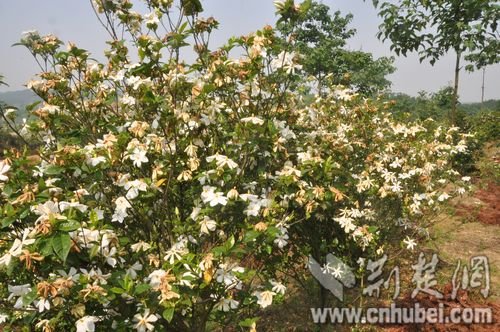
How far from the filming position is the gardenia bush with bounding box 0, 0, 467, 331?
1.73m

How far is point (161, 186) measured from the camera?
2.48 m

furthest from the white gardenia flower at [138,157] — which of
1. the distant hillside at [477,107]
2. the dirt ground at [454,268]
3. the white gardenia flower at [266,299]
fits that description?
the distant hillside at [477,107]

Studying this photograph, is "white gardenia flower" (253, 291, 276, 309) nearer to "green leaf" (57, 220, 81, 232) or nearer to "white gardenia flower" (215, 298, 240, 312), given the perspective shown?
"white gardenia flower" (215, 298, 240, 312)

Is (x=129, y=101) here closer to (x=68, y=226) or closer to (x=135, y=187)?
(x=135, y=187)

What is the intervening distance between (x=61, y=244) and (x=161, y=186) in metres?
1.03

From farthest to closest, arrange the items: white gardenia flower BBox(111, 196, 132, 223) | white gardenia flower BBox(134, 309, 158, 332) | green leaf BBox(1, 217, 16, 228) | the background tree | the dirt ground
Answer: the background tree < the dirt ground < white gardenia flower BBox(111, 196, 132, 223) < white gardenia flower BBox(134, 309, 158, 332) < green leaf BBox(1, 217, 16, 228)

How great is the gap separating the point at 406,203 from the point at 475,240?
3.02m

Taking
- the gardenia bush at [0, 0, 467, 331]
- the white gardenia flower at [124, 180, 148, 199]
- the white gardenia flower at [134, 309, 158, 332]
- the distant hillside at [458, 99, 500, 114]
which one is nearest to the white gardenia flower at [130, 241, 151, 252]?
the gardenia bush at [0, 0, 467, 331]

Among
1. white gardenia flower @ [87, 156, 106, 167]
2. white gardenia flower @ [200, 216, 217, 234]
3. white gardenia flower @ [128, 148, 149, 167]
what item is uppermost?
white gardenia flower @ [128, 148, 149, 167]

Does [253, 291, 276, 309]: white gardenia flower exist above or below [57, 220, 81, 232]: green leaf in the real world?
below

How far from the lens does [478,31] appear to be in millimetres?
4070

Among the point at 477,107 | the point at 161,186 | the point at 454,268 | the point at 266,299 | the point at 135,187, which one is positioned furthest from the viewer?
the point at 477,107

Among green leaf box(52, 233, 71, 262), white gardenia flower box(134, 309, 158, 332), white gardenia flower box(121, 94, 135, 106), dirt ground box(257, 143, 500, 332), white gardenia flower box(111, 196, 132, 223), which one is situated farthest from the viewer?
dirt ground box(257, 143, 500, 332)

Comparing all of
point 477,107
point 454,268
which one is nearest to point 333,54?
point 454,268
